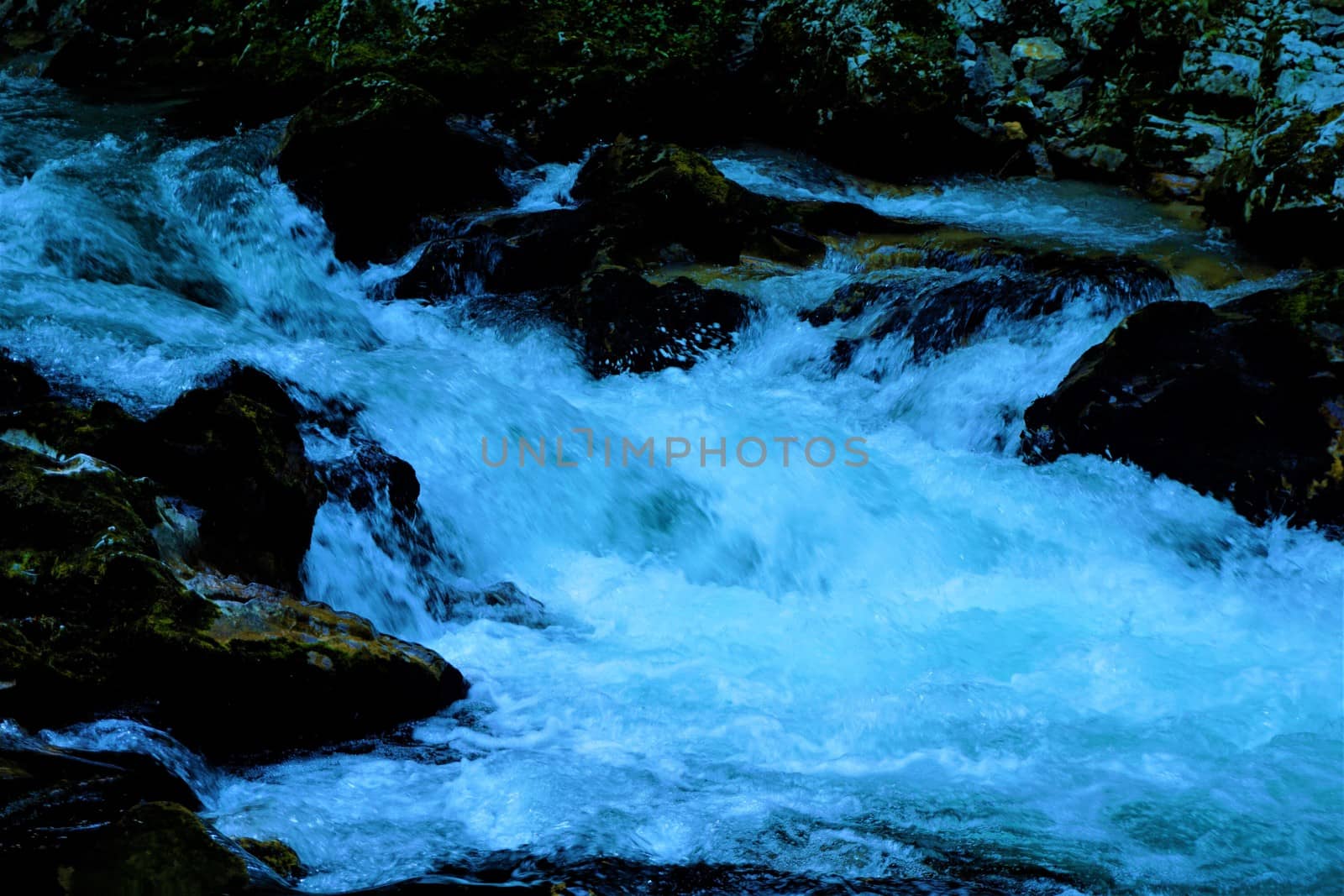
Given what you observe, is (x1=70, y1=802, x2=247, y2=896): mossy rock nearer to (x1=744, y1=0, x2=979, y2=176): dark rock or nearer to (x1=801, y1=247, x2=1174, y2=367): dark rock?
(x1=801, y1=247, x2=1174, y2=367): dark rock

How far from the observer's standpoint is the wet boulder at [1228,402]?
5598mm

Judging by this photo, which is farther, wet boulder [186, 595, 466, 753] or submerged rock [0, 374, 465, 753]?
wet boulder [186, 595, 466, 753]

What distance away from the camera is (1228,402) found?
19.1 ft

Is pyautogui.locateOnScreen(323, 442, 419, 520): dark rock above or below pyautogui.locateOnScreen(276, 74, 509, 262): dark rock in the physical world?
below

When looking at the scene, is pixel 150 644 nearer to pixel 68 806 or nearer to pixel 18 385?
pixel 68 806

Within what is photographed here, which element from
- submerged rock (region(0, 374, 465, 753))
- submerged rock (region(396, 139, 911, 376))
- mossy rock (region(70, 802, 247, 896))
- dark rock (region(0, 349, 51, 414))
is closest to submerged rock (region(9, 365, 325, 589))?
submerged rock (region(0, 374, 465, 753))

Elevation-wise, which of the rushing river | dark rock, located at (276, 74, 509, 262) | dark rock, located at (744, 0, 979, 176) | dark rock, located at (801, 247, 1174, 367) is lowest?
the rushing river

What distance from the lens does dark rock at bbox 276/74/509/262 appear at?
920 centimetres

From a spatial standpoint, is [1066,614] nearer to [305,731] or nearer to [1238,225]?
[305,731]

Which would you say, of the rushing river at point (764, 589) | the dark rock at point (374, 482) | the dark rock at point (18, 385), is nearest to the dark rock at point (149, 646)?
the rushing river at point (764, 589)

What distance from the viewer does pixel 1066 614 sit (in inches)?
196

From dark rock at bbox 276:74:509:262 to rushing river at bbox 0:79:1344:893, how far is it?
13.2 inches

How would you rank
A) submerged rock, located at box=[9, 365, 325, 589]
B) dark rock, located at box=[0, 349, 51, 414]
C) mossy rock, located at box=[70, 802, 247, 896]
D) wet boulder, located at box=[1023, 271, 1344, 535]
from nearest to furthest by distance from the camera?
mossy rock, located at box=[70, 802, 247, 896] < submerged rock, located at box=[9, 365, 325, 589] < dark rock, located at box=[0, 349, 51, 414] < wet boulder, located at box=[1023, 271, 1344, 535]

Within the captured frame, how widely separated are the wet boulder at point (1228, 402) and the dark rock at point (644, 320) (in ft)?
8.18
